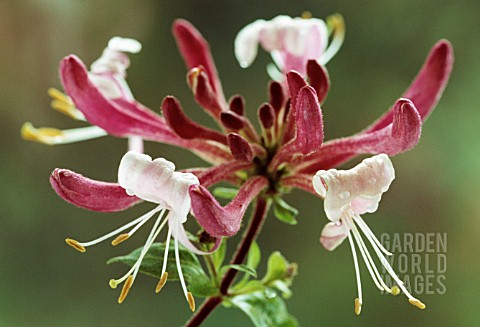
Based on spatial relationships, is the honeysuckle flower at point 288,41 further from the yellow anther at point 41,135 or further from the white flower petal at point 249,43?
the yellow anther at point 41,135

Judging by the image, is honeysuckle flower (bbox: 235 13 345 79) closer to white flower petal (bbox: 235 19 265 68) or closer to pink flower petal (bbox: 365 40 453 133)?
white flower petal (bbox: 235 19 265 68)

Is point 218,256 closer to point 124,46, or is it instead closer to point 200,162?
point 124,46

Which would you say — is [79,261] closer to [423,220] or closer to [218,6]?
[218,6]

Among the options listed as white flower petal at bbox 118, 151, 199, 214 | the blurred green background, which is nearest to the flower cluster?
white flower petal at bbox 118, 151, 199, 214

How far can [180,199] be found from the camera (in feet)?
1.90

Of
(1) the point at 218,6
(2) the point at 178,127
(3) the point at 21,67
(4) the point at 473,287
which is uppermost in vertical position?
(1) the point at 218,6

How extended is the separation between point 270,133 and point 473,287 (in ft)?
3.42

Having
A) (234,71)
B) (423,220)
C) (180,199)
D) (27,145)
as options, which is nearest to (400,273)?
(180,199)

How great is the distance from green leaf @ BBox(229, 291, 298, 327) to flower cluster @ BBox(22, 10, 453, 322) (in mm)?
46

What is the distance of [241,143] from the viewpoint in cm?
67

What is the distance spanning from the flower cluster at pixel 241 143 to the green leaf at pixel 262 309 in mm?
46

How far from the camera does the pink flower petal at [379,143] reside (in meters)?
0.62

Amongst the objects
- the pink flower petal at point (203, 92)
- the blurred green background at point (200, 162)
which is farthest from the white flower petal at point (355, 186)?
the blurred green background at point (200, 162)

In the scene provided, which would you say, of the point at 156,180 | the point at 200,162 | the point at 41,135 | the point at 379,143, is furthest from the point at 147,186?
the point at 200,162
